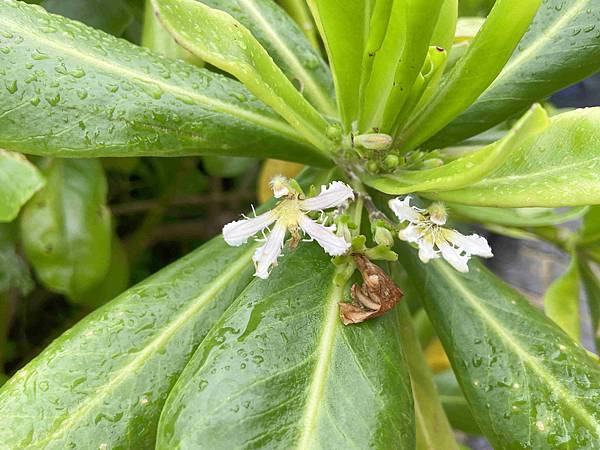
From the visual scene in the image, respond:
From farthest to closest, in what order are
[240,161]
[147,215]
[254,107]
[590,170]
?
[147,215]
[240,161]
[254,107]
[590,170]

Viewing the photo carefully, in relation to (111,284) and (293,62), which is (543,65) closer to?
(293,62)

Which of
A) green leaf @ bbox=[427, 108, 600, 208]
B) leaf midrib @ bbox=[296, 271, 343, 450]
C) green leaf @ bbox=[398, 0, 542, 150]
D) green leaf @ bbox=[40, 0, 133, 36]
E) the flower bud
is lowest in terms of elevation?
leaf midrib @ bbox=[296, 271, 343, 450]

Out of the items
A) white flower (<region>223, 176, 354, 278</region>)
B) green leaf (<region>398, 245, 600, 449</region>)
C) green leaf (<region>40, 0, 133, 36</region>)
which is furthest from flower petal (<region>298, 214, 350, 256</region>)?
green leaf (<region>40, 0, 133, 36</region>)

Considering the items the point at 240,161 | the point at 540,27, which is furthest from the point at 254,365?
the point at 240,161

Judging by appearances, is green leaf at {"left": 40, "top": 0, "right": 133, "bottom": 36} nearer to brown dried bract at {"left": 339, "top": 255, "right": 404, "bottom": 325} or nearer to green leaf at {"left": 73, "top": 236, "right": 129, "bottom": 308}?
green leaf at {"left": 73, "top": 236, "right": 129, "bottom": 308}

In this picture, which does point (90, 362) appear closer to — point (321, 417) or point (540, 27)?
point (321, 417)

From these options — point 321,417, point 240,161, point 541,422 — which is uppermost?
point 240,161

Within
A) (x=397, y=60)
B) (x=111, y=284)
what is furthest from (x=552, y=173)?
(x=111, y=284)
